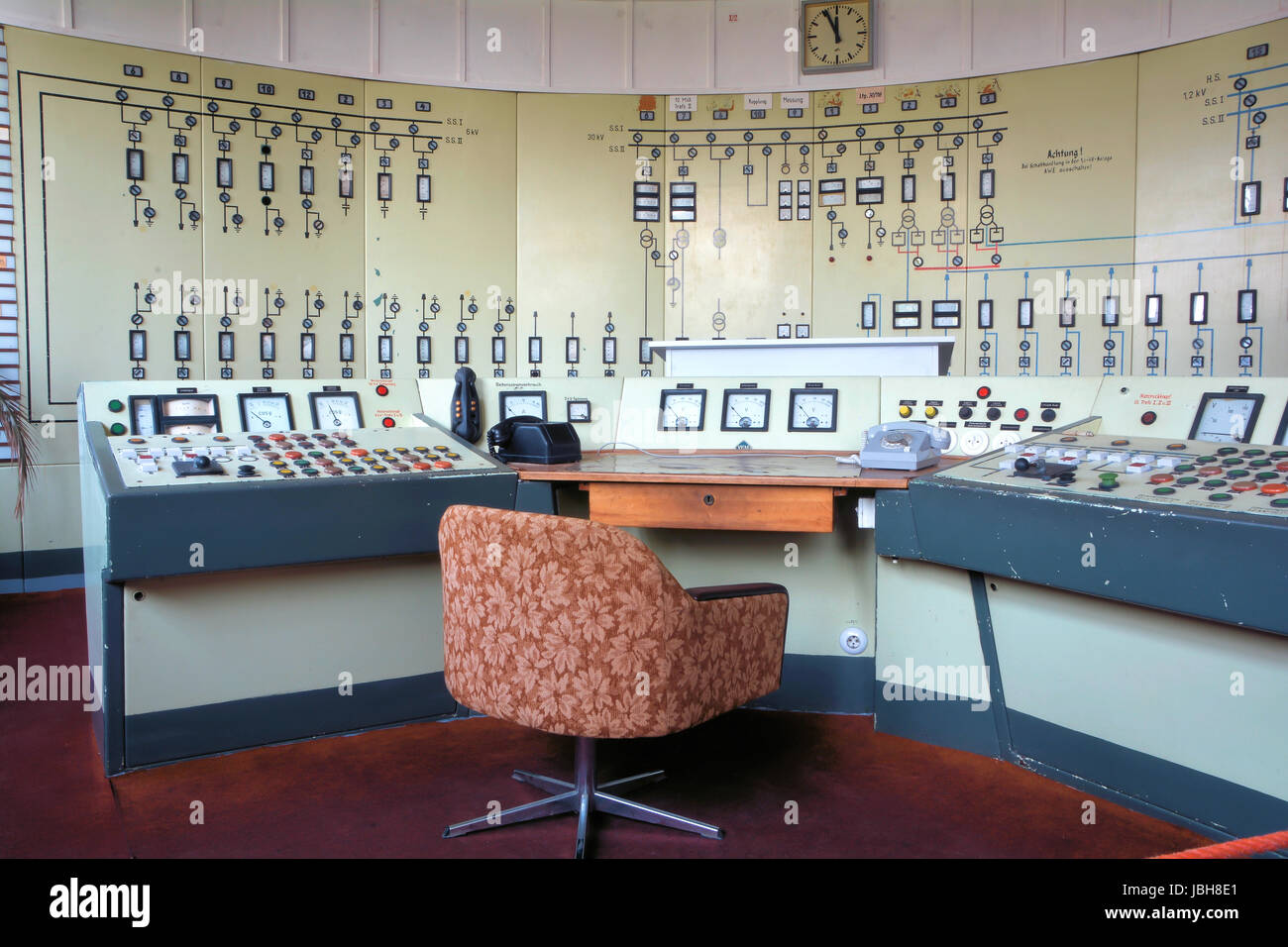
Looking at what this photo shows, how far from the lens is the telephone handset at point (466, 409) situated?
277 cm

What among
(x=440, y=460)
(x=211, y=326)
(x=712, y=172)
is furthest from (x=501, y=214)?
(x=440, y=460)

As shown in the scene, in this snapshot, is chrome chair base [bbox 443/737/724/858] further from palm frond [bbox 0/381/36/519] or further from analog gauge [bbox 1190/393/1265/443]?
palm frond [bbox 0/381/36/519]

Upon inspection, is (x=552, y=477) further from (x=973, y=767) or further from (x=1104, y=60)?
(x=1104, y=60)

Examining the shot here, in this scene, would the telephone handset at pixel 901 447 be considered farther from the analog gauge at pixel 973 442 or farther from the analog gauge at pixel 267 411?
the analog gauge at pixel 267 411

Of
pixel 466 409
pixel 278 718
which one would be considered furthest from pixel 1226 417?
pixel 278 718

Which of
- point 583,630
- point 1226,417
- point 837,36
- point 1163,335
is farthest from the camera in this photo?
point 837,36

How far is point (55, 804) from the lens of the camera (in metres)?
1.98

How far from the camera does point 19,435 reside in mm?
3490

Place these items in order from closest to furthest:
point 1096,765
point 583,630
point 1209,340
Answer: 1. point 583,630
2. point 1096,765
3. point 1209,340

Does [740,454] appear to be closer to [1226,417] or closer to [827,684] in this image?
[827,684]

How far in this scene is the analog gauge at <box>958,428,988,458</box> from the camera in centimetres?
260

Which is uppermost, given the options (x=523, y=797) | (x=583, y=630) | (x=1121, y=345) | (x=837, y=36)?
(x=837, y=36)

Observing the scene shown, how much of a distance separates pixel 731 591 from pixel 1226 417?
55.3 inches
